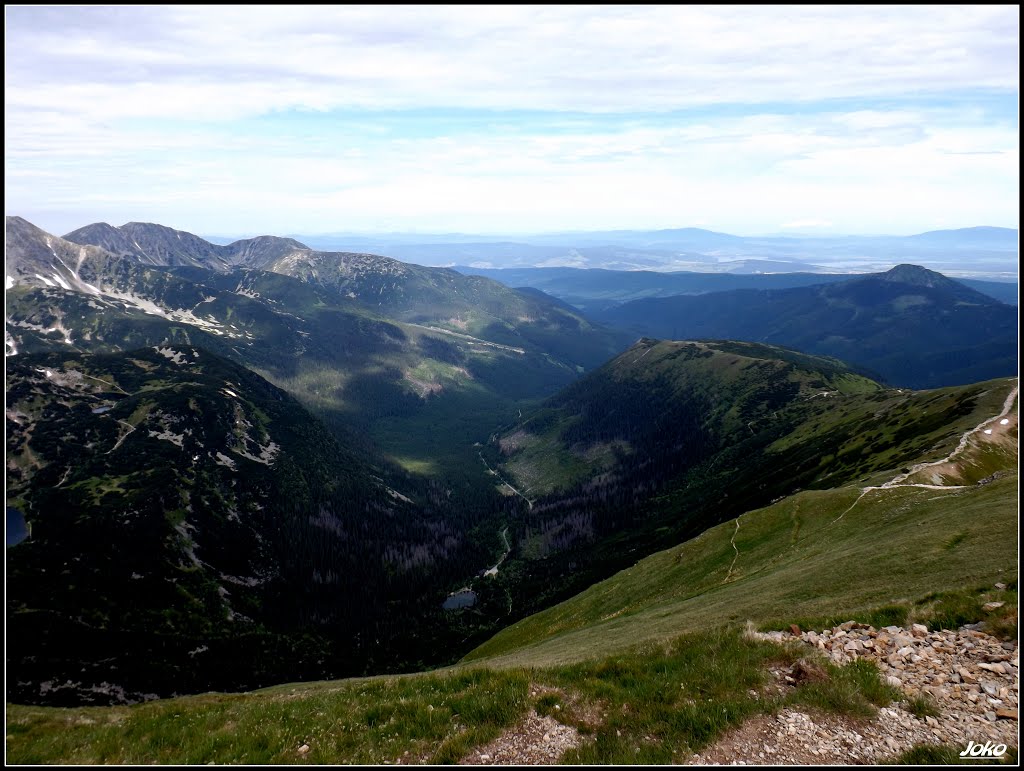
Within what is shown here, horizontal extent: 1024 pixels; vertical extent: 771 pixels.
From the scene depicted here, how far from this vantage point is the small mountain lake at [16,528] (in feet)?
570

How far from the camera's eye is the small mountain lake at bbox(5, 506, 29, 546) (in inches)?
6836

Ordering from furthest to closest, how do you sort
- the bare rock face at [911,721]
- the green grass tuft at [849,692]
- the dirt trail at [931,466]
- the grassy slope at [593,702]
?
the dirt trail at [931,466] → the grassy slope at [593,702] → the green grass tuft at [849,692] → the bare rock face at [911,721]

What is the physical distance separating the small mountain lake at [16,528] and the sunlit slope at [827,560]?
170m

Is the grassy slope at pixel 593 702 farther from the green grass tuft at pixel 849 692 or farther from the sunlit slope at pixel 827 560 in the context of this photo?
the sunlit slope at pixel 827 560

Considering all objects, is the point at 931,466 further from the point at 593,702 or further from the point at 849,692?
the point at 593,702

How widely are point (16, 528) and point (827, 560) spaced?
243 meters

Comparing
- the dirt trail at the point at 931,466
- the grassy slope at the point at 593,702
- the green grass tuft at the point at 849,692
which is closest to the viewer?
the green grass tuft at the point at 849,692

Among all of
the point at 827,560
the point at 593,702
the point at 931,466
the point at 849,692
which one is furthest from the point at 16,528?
the point at 931,466

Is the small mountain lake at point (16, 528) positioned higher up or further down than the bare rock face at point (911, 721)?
further down

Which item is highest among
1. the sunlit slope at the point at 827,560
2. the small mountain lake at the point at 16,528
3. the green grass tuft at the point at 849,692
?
the green grass tuft at the point at 849,692

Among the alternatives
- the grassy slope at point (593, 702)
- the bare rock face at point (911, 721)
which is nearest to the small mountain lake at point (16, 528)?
the grassy slope at point (593, 702)

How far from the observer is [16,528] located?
180375 millimetres

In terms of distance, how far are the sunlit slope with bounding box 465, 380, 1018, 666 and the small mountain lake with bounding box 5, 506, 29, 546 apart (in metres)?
170

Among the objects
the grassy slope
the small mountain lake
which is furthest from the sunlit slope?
the small mountain lake
